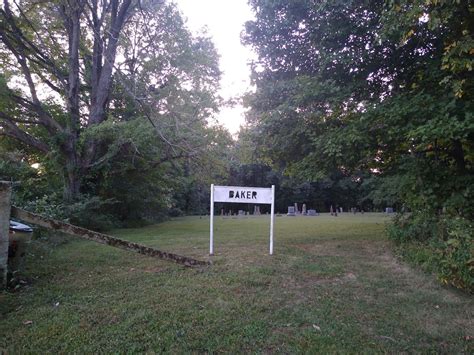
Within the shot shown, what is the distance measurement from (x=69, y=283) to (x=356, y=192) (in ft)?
152

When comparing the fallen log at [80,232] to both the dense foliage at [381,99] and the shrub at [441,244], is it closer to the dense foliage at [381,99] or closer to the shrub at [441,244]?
the shrub at [441,244]

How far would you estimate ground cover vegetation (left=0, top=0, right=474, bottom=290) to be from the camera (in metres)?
6.50

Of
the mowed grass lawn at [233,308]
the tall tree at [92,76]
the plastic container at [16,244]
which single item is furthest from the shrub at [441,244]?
the tall tree at [92,76]

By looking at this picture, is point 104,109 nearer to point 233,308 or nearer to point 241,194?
point 241,194

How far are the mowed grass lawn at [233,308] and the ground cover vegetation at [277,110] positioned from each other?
116 cm

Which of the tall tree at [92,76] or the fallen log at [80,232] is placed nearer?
the fallen log at [80,232]

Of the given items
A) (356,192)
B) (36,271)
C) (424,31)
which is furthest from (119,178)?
(356,192)

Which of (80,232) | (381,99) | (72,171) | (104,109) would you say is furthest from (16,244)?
(104,109)

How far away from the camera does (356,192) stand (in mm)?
47062

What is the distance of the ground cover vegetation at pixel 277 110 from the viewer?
6.50m

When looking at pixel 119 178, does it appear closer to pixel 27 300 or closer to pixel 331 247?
pixel 331 247

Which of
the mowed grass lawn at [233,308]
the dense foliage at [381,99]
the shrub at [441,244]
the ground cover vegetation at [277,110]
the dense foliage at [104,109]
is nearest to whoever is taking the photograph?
the mowed grass lawn at [233,308]

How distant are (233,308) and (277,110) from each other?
243 inches

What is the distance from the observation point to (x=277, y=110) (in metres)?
9.02
